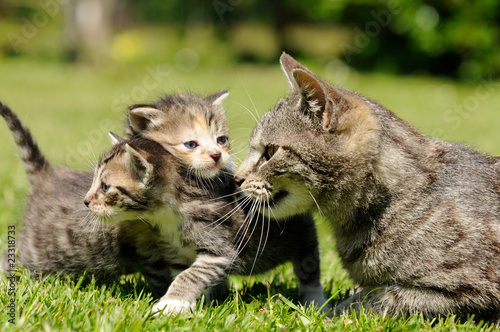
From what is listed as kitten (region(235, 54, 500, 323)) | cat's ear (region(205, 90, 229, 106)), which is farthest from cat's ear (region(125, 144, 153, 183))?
cat's ear (region(205, 90, 229, 106))

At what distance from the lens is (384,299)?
2934 millimetres

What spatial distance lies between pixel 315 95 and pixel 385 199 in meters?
0.67

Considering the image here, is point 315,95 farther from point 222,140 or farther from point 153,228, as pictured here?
point 153,228

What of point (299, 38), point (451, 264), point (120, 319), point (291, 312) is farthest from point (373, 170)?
point (299, 38)

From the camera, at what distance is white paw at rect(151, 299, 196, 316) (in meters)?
2.84

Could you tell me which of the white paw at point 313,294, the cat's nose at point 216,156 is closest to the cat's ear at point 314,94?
the cat's nose at point 216,156

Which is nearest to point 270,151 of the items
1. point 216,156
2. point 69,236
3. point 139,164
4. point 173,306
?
point 216,156

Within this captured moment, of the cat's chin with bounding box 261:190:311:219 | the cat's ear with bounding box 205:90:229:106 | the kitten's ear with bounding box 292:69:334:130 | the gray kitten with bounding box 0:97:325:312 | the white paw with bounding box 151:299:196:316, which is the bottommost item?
the white paw with bounding box 151:299:196:316

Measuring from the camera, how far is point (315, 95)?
2934mm

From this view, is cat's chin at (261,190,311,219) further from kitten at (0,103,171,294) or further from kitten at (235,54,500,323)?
kitten at (0,103,171,294)

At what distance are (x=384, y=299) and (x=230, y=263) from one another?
0.87 metres

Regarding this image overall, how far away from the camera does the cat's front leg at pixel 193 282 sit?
9.62ft

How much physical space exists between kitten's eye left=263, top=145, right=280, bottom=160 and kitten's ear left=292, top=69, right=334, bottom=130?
0.28m

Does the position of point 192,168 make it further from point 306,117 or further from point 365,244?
point 365,244
